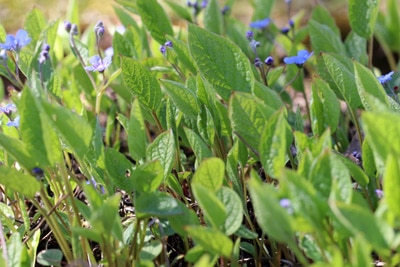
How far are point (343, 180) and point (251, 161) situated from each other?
0.40 meters

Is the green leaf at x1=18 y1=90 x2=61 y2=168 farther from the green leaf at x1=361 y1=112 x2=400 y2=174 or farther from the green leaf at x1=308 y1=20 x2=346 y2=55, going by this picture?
the green leaf at x1=308 y1=20 x2=346 y2=55

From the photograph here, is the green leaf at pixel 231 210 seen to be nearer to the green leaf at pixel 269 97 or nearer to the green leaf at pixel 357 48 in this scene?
the green leaf at pixel 269 97

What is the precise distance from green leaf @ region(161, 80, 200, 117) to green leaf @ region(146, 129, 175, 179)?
0.51 ft

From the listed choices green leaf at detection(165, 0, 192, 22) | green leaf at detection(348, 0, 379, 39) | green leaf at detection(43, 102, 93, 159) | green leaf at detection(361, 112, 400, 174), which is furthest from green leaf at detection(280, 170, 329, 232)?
green leaf at detection(165, 0, 192, 22)

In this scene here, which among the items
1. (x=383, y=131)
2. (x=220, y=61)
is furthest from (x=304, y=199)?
(x=220, y=61)

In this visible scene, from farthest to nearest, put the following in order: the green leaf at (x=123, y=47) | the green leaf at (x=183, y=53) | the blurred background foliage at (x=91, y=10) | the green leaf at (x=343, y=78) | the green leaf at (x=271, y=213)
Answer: the blurred background foliage at (x=91, y=10)
the green leaf at (x=123, y=47)
the green leaf at (x=183, y=53)
the green leaf at (x=343, y=78)
the green leaf at (x=271, y=213)

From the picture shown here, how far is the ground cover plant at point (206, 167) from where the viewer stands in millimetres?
932

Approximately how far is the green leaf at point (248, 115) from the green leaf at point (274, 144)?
111mm

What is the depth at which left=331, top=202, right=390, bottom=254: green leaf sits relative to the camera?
86 cm

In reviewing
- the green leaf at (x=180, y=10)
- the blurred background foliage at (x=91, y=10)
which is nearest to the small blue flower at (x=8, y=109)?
the green leaf at (x=180, y=10)

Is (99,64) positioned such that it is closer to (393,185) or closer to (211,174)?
(211,174)

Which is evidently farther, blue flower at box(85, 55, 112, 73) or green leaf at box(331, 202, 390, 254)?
blue flower at box(85, 55, 112, 73)

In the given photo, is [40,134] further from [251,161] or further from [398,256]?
[398,256]

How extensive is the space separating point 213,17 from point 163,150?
796 millimetres
